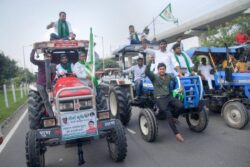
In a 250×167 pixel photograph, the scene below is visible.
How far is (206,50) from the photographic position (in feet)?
28.5

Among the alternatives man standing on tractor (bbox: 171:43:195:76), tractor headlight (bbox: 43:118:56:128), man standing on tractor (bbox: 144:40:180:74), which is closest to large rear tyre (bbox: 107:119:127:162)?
tractor headlight (bbox: 43:118:56:128)

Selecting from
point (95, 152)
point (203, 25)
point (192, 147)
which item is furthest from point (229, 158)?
point (203, 25)

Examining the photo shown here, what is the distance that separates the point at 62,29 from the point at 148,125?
403 cm

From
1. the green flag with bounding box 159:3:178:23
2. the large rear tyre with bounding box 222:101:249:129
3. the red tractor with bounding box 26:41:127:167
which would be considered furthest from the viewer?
the green flag with bounding box 159:3:178:23

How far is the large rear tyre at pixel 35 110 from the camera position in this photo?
6293 millimetres

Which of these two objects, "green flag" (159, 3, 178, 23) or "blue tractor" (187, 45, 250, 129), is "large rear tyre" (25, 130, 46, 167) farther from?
"green flag" (159, 3, 178, 23)

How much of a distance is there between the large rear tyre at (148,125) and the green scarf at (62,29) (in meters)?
3.46

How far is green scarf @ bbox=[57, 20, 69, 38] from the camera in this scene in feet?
27.5

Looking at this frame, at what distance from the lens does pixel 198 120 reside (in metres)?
7.14

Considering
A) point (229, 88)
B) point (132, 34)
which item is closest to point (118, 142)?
point (229, 88)

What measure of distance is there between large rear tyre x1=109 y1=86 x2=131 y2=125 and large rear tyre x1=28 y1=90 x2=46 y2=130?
238 centimetres

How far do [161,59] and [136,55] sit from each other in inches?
93.2

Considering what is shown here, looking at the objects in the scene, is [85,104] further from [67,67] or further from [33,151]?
[67,67]

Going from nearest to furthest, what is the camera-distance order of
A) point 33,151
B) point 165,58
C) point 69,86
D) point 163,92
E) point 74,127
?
point 33,151 < point 74,127 < point 69,86 < point 163,92 < point 165,58
